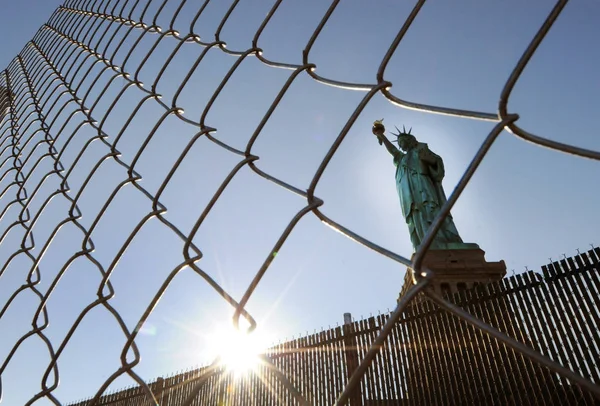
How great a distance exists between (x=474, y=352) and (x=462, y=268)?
2235 mm

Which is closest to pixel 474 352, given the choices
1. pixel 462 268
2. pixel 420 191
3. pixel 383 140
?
pixel 462 268

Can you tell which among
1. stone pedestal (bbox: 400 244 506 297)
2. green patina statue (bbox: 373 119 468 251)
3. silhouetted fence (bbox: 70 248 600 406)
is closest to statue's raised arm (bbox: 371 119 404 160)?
green patina statue (bbox: 373 119 468 251)

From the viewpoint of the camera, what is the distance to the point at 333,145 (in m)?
0.65

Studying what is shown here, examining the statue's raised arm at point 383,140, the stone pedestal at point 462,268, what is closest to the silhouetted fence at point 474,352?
the stone pedestal at point 462,268

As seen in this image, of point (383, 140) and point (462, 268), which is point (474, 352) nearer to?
point (462, 268)

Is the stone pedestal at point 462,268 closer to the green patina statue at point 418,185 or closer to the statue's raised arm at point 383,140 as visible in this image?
the green patina statue at point 418,185

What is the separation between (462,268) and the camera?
6.36 metres

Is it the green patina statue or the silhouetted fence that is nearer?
the silhouetted fence

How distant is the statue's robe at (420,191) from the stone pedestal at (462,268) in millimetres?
493

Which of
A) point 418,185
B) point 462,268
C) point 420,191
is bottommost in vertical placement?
point 462,268

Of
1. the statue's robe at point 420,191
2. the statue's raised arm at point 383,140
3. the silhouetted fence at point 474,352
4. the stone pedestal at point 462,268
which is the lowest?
the silhouetted fence at point 474,352

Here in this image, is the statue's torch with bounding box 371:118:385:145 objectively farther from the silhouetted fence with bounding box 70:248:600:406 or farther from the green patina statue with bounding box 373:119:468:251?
the silhouetted fence with bounding box 70:248:600:406

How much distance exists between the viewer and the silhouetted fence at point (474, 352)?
151 inches

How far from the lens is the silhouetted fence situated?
3.83 meters
